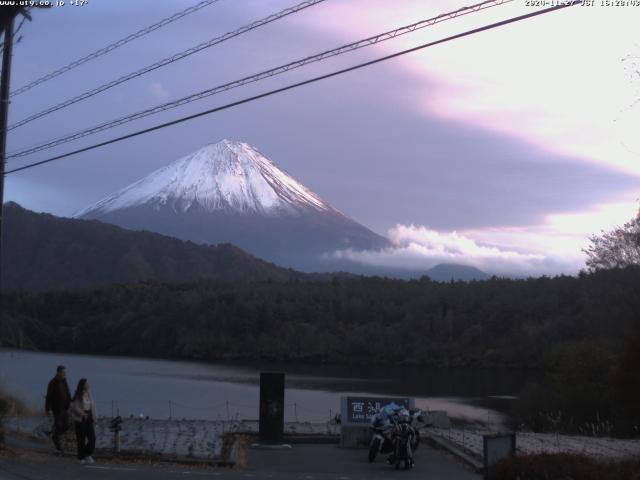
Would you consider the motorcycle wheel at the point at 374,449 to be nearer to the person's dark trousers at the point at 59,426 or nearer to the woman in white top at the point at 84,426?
the woman in white top at the point at 84,426

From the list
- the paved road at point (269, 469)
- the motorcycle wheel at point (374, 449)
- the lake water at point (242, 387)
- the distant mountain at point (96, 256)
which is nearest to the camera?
the paved road at point (269, 469)

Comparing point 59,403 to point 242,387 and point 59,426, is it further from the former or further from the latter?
point 242,387

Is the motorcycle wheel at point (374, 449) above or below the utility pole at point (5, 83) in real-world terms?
below

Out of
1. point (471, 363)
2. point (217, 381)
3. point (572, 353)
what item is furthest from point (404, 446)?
point (471, 363)

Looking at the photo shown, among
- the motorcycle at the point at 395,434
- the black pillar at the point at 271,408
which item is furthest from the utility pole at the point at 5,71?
the motorcycle at the point at 395,434

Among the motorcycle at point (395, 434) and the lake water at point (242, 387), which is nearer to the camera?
the motorcycle at point (395, 434)

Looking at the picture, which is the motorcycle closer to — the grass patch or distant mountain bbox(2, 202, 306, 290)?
the grass patch

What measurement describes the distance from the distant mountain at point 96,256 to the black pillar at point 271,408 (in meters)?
121

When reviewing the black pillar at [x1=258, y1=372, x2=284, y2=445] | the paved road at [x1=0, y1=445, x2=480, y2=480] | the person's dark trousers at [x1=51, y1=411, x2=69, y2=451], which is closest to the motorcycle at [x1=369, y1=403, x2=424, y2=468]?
the paved road at [x1=0, y1=445, x2=480, y2=480]

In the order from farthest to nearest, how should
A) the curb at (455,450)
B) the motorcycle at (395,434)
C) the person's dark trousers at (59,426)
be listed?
1. the person's dark trousers at (59,426)
2. the curb at (455,450)
3. the motorcycle at (395,434)

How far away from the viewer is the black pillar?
1628cm

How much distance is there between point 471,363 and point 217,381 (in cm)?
3139

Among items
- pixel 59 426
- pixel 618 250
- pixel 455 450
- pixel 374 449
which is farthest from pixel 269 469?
pixel 618 250

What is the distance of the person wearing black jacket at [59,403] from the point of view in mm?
14703
